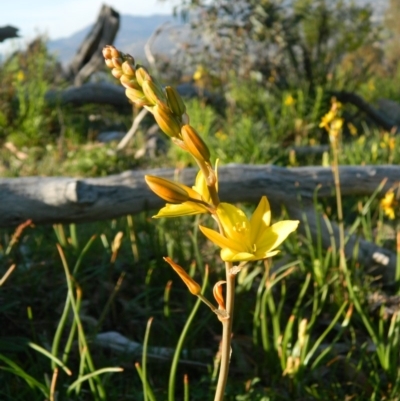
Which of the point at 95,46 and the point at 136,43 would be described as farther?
the point at 136,43

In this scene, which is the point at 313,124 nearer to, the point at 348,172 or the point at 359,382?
the point at 348,172

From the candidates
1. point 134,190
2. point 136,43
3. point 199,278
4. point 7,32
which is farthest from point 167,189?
point 136,43

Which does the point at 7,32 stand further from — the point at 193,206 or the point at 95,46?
the point at 95,46

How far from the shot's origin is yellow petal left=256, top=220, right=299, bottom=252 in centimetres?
92

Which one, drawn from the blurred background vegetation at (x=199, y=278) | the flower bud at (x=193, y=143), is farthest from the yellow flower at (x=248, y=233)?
the blurred background vegetation at (x=199, y=278)

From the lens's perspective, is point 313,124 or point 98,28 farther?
point 98,28

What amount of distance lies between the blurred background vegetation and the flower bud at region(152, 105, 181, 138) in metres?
0.97

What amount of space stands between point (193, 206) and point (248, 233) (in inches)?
4.4

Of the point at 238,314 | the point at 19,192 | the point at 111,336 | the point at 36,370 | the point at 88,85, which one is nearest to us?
the point at 36,370

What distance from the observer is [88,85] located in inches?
336

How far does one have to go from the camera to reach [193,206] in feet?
2.90

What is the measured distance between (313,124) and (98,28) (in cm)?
494

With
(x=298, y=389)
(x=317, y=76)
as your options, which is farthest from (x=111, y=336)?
(x=317, y=76)

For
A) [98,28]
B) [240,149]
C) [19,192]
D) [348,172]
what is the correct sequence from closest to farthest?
1. [19,192]
2. [348,172]
3. [240,149]
4. [98,28]
